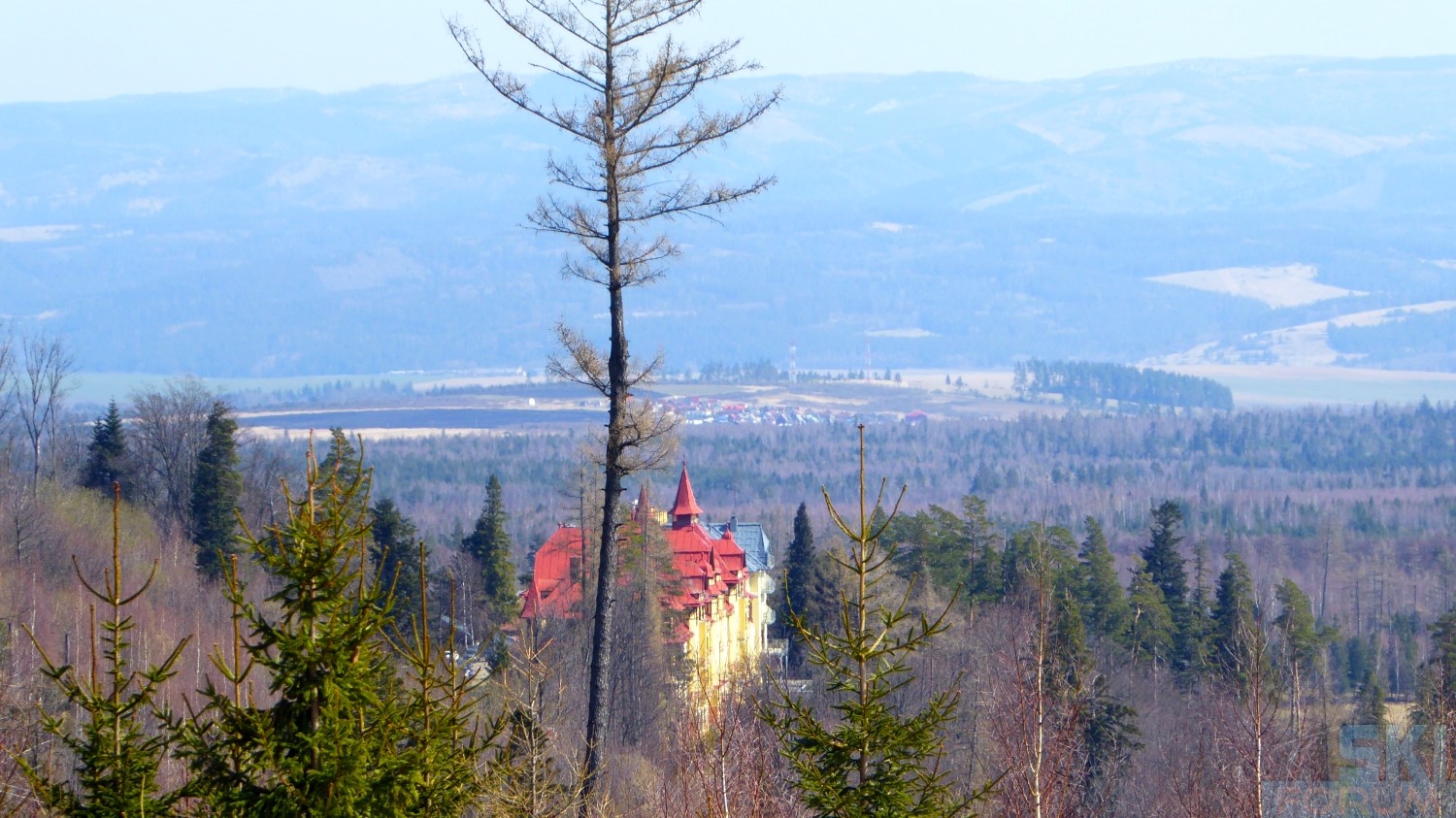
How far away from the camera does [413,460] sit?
561 feet

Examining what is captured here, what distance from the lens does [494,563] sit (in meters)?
54.8

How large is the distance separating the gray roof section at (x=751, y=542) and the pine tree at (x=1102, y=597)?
14.7 metres

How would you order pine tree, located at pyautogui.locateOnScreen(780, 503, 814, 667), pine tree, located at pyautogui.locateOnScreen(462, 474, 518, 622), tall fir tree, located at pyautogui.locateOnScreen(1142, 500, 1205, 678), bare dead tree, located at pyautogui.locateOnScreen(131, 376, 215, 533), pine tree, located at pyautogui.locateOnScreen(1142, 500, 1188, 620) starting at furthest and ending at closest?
pine tree, located at pyautogui.locateOnScreen(1142, 500, 1188, 620) < bare dead tree, located at pyautogui.locateOnScreen(131, 376, 215, 533) < tall fir tree, located at pyautogui.locateOnScreen(1142, 500, 1205, 678) < pine tree, located at pyautogui.locateOnScreen(780, 503, 814, 667) < pine tree, located at pyautogui.locateOnScreen(462, 474, 518, 622)

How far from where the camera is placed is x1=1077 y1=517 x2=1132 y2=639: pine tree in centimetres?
5797

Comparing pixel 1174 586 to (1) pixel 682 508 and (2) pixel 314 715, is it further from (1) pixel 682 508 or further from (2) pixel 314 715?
(2) pixel 314 715

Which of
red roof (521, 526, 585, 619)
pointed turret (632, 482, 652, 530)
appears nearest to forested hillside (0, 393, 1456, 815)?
red roof (521, 526, 585, 619)

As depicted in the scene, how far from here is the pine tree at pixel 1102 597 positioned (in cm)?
5797

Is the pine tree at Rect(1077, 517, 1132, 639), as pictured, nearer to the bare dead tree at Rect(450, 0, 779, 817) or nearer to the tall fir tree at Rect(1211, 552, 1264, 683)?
the tall fir tree at Rect(1211, 552, 1264, 683)

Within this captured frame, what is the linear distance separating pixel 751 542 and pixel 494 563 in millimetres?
20188

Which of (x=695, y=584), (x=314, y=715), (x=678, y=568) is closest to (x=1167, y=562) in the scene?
(x=695, y=584)

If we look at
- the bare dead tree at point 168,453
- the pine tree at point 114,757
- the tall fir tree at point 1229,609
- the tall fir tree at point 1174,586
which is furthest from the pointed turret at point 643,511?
the pine tree at point 114,757

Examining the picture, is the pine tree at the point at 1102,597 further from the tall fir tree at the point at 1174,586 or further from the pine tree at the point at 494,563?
the pine tree at the point at 494,563

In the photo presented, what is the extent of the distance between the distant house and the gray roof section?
0.08 m

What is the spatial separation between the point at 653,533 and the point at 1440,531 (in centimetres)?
8439
